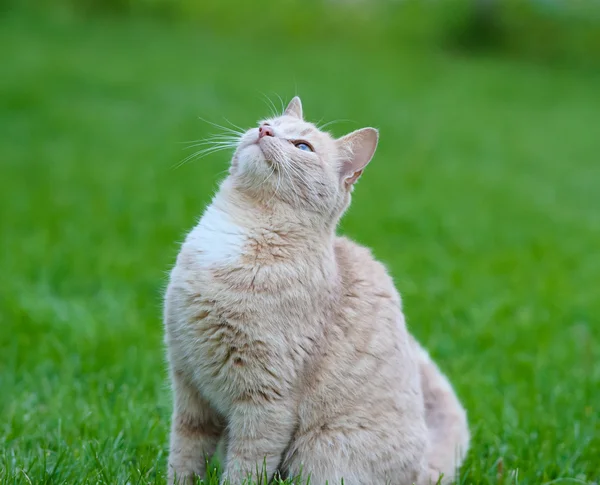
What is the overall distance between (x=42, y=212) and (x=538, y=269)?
4.02 metres

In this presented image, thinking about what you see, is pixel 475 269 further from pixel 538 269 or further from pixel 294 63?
pixel 294 63

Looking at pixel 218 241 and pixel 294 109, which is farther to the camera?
pixel 294 109

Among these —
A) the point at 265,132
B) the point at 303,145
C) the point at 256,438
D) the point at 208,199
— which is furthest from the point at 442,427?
the point at 208,199

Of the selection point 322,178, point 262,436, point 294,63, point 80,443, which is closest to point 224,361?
point 262,436

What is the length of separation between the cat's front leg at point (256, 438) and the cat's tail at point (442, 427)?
0.71 meters

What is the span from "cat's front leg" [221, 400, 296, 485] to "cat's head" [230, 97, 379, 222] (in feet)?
2.32

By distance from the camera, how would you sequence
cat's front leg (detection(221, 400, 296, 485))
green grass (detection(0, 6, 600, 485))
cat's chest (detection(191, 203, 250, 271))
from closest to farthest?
cat's front leg (detection(221, 400, 296, 485)) < cat's chest (detection(191, 203, 250, 271)) < green grass (detection(0, 6, 600, 485))

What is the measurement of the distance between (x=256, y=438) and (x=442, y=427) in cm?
95

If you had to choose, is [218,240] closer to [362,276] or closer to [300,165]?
[300,165]

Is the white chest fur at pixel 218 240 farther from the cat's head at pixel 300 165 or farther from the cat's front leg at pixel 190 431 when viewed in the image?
the cat's front leg at pixel 190 431

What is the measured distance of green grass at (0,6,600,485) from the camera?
3572 mm

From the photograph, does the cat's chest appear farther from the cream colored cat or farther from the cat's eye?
the cat's eye

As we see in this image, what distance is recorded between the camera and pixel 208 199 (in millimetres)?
6770

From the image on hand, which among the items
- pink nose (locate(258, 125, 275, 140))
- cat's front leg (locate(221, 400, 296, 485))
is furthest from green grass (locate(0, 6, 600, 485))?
pink nose (locate(258, 125, 275, 140))
